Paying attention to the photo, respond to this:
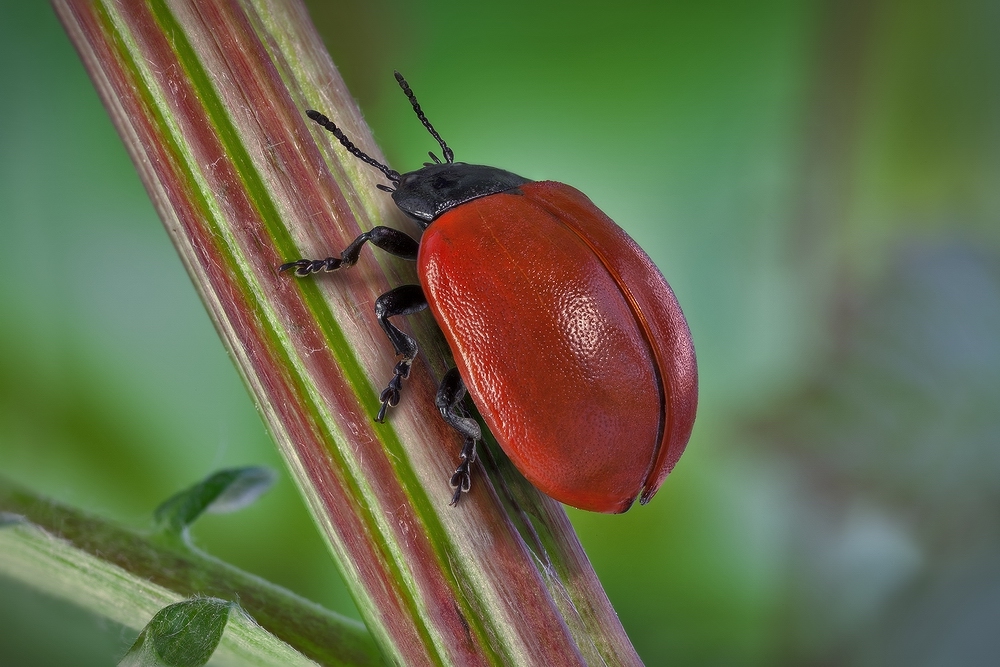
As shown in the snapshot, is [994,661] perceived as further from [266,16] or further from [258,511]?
[266,16]

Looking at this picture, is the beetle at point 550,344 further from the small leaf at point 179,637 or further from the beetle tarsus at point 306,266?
the small leaf at point 179,637

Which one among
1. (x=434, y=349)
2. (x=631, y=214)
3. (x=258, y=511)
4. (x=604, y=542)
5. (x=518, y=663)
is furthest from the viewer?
(x=631, y=214)

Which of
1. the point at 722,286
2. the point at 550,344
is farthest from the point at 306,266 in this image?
the point at 722,286

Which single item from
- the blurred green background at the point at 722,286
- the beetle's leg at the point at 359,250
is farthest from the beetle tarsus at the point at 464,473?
the blurred green background at the point at 722,286

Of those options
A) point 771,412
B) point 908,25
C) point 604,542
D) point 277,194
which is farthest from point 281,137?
point 908,25

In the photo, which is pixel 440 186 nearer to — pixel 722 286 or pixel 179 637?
pixel 179 637

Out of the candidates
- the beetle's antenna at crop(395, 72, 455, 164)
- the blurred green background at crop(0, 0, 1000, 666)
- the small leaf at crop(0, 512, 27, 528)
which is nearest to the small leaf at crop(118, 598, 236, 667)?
the small leaf at crop(0, 512, 27, 528)
